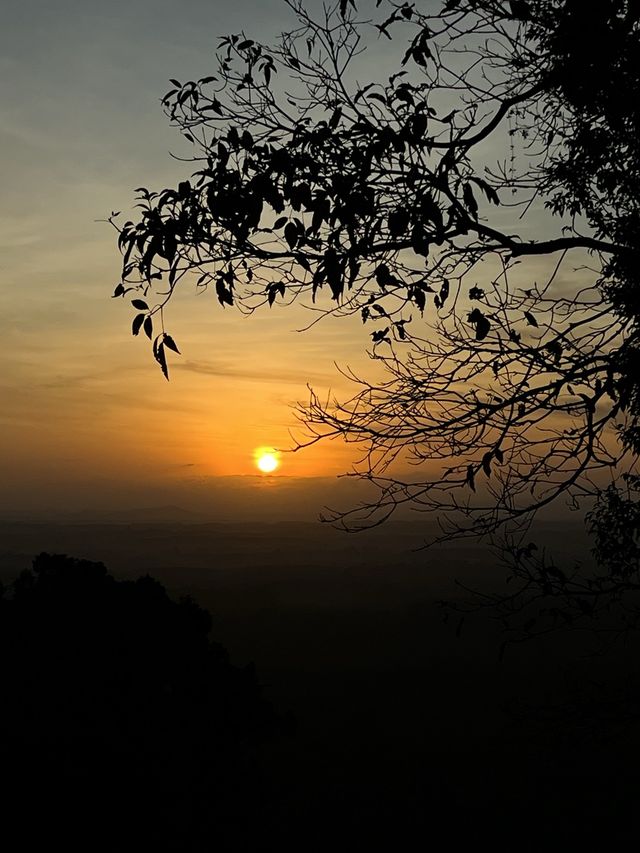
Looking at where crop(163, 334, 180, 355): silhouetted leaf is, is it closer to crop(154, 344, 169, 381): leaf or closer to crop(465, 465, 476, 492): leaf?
crop(154, 344, 169, 381): leaf

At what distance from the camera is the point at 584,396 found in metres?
6.05

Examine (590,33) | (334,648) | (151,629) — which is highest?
(590,33)

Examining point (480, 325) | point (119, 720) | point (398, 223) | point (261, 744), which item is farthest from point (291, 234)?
point (261, 744)

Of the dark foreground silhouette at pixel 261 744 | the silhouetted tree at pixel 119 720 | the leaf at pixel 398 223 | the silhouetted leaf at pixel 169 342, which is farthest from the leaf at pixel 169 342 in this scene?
the silhouetted tree at pixel 119 720

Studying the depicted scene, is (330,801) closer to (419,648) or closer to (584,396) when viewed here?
(584,396)

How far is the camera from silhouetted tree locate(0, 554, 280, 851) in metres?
11.2

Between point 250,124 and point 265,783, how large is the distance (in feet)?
37.6

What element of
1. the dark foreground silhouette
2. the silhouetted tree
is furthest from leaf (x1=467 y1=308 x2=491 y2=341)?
the silhouetted tree

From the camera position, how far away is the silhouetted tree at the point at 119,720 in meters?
11.2

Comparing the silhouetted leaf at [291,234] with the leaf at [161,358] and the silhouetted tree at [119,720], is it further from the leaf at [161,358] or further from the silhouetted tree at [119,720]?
the silhouetted tree at [119,720]

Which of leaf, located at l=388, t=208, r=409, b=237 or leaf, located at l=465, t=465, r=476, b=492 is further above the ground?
leaf, located at l=388, t=208, r=409, b=237

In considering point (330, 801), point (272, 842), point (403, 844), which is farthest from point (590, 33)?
point (330, 801)

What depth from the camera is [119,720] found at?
40.6 ft

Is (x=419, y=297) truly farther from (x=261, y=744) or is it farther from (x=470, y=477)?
(x=261, y=744)
